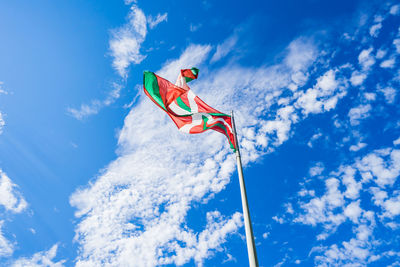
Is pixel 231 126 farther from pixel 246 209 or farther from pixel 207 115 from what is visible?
pixel 246 209

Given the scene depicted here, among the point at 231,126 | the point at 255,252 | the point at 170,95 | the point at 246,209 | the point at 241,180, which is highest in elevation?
the point at 170,95

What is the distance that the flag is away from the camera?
10727 mm

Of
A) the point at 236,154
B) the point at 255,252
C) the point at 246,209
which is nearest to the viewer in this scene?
the point at 255,252

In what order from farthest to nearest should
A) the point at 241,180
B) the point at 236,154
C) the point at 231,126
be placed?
the point at 231,126 → the point at 236,154 → the point at 241,180

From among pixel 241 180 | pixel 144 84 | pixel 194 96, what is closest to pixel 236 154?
pixel 241 180

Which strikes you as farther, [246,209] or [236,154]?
[236,154]

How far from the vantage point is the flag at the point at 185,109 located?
422 inches

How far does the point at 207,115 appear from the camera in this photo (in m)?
11.0

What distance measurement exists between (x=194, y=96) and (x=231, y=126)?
2.55m

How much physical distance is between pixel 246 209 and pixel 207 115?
17.1 feet

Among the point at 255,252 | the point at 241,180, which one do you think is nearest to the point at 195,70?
the point at 241,180

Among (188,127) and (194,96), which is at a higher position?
(194,96)

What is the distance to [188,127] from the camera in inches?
441

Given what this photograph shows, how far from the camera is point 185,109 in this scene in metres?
11.5
